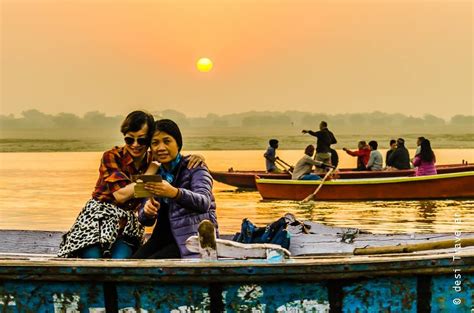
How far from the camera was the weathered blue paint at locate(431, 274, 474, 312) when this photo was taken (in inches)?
233

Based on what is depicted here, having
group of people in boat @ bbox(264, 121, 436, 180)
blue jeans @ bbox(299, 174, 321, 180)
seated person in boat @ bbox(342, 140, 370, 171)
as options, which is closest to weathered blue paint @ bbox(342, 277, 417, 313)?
group of people in boat @ bbox(264, 121, 436, 180)

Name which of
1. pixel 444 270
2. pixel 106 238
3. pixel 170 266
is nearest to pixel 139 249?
pixel 106 238

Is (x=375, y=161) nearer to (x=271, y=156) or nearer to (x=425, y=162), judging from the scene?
(x=425, y=162)

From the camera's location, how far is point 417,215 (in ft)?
60.7

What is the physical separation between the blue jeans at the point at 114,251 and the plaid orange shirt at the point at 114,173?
1.07 ft

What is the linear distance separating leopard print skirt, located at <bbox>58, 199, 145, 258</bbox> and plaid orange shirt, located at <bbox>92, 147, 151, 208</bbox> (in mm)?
59

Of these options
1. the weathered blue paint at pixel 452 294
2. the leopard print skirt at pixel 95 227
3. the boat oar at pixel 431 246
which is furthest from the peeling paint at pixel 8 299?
the weathered blue paint at pixel 452 294

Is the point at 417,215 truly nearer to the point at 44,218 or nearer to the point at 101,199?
the point at 44,218

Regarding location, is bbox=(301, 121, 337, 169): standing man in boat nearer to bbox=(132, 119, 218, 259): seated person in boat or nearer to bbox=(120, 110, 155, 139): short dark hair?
bbox=(132, 119, 218, 259): seated person in boat

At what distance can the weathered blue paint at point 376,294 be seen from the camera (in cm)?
582

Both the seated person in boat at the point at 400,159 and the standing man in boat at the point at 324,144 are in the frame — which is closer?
the standing man in boat at the point at 324,144

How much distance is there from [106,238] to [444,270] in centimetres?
232

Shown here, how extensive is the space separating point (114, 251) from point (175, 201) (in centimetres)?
74

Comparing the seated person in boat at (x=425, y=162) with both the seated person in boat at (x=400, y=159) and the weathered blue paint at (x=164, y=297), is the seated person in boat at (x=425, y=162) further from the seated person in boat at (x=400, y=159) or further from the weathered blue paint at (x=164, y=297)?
the weathered blue paint at (x=164, y=297)
